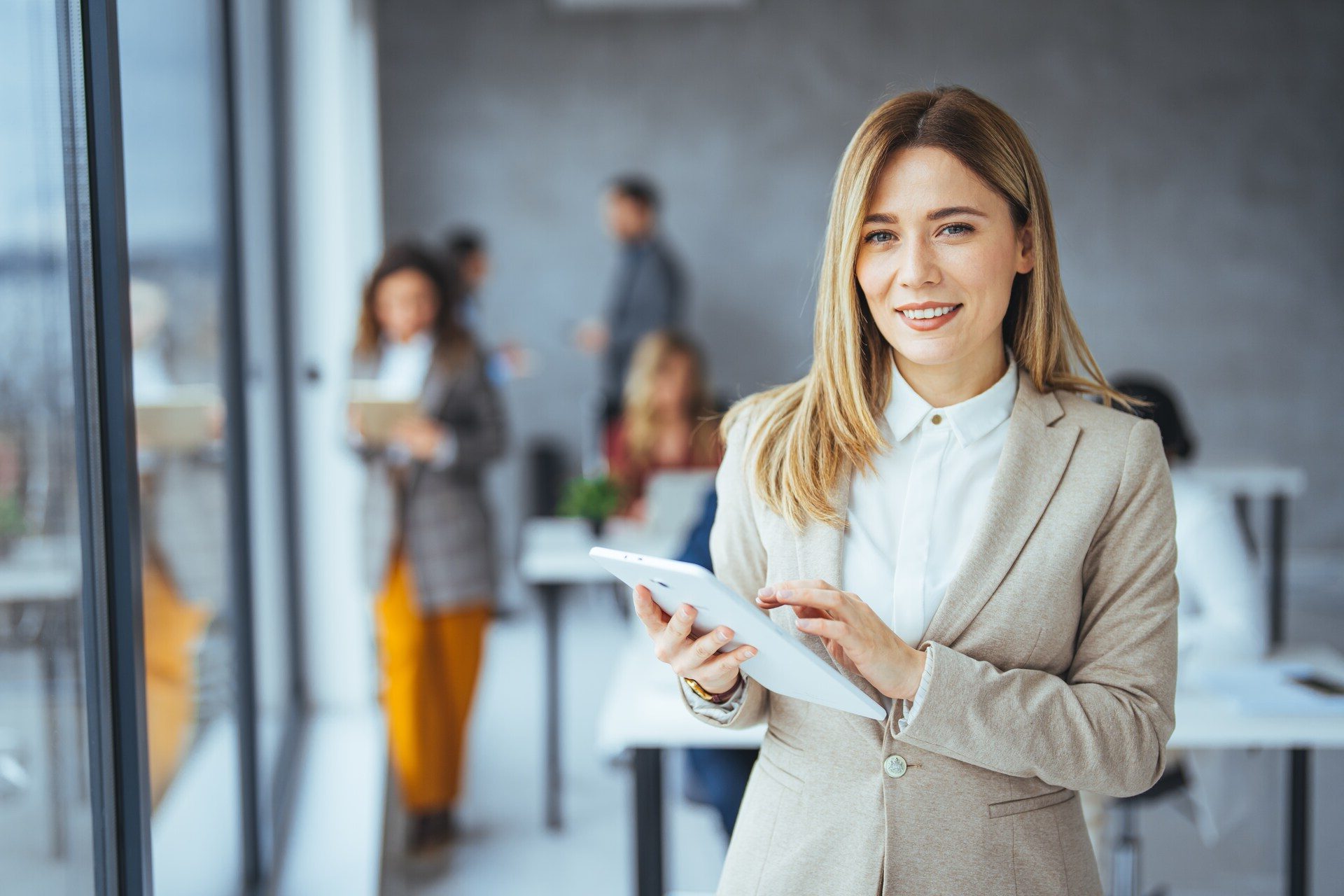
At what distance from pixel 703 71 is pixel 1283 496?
3.83m

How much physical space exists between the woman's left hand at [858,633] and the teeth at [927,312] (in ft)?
1.00

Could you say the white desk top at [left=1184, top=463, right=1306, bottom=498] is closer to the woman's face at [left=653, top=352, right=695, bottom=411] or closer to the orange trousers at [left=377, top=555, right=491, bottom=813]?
the woman's face at [left=653, top=352, right=695, bottom=411]

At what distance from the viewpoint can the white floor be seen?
9.82 feet

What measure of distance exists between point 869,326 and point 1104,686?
45 cm

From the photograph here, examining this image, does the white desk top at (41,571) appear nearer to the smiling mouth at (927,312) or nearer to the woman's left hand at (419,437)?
the smiling mouth at (927,312)

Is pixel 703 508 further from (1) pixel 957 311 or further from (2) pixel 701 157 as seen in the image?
(2) pixel 701 157

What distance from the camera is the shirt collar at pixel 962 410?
1279 millimetres

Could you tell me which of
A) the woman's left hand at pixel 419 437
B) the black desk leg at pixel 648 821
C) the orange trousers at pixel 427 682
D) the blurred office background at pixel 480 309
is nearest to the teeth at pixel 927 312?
the blurred office background at pixel 480 309

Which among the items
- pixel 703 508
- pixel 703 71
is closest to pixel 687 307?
pixel 703 71

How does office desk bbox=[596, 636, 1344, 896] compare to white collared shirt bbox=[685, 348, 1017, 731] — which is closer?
white collared shirt bbox=[685, 348, 1017, 731]

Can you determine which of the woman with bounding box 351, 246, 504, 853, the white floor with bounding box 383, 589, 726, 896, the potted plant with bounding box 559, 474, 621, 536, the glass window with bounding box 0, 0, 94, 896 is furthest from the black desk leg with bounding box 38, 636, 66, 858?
the potted plant with bounding box 559, 474, 621, 536

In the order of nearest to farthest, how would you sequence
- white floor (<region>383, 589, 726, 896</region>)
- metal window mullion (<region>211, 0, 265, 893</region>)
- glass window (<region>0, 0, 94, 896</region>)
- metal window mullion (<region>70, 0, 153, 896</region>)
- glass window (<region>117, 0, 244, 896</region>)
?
glass window (<region>0, 0, 94, 896</region>)
metal window mullion (<region>70, 0, 153, 896</region>)
glass window (<region>117, 0, 244, 896</region>)
metal window mullion (<region>211, 0, 265, 893</region>)
white floor (<region>383, 589, 726, 896</region>)

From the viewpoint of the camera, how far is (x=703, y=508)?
2.29 m

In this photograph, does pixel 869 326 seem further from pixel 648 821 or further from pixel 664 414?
pixel 664 414
